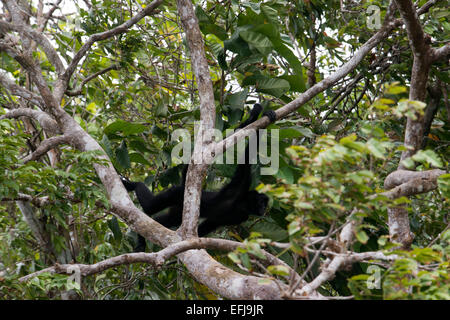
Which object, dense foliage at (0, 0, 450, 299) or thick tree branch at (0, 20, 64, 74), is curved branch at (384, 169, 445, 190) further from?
thick tree branch at (0, 20, 64, 74)

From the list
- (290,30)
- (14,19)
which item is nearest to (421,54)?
(290,30)

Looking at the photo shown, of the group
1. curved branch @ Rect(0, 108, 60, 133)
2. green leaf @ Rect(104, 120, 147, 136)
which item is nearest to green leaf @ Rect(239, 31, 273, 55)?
green leaf @ Rect(104, 120, 147, 136)

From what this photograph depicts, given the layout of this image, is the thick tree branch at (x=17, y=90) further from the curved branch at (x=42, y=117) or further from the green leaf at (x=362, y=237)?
the green leaf at (x=362, y=237)

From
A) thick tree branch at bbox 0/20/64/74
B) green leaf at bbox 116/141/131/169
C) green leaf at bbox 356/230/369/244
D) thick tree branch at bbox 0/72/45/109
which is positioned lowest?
green leaf at bbox 356/230/369/244

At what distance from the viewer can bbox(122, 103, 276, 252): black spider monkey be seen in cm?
552

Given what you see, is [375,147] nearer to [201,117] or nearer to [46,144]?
[201,117]

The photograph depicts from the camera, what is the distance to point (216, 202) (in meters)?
6.06

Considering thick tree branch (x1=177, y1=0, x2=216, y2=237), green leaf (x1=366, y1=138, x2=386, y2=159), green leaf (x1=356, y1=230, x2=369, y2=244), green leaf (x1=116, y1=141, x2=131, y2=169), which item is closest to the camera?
green leaf (x1=366, y1=138, x2=386, y2=159)

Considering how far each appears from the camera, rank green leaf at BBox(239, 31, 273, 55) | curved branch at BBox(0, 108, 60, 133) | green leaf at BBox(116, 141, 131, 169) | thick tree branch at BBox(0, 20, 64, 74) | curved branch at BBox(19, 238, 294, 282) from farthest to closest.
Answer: green leaf at BBox(116, 141, 131, 169) < curved branch at BBox(0, 108, 60, 133) < thick tree branch at BBox(0, 20, 64, 74) < green leaf at BBox(239, 31, 273, 55) < curved branch at BBox(19, 238, 294, 282)

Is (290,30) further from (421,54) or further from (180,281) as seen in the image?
(180,281)

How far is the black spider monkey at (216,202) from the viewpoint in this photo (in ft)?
18.1

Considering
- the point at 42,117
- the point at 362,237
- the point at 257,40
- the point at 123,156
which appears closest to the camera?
the point at 362,237

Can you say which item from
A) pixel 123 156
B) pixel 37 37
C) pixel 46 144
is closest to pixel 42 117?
pixel 46 144
